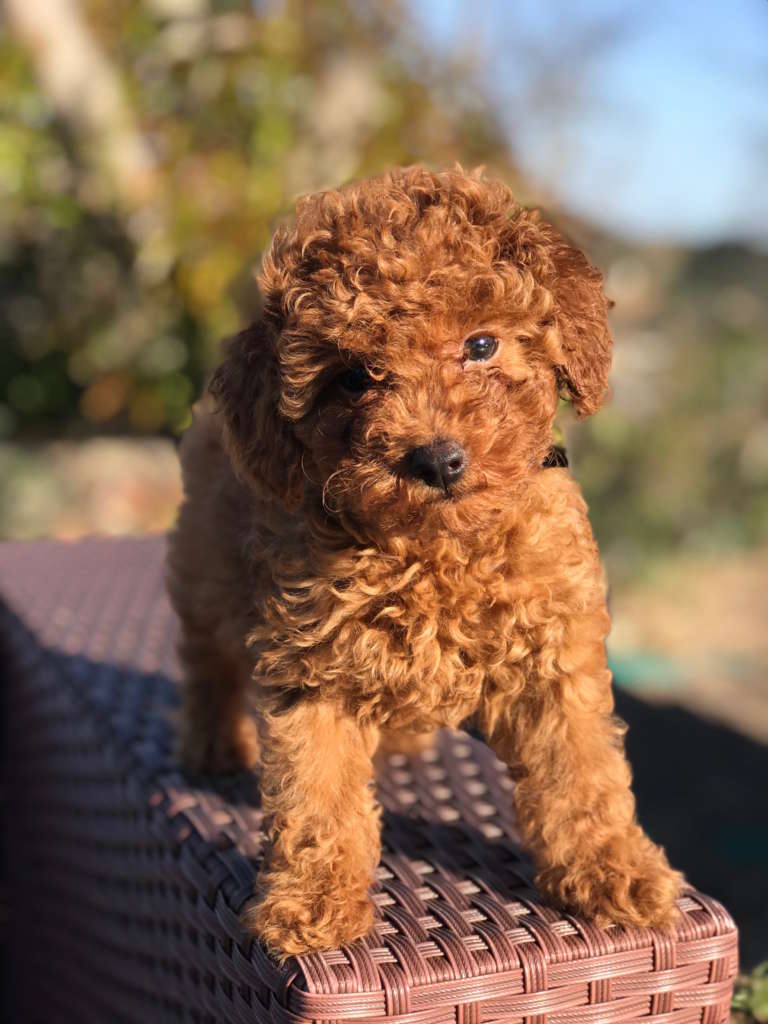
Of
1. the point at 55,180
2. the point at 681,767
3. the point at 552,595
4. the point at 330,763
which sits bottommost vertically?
the point at 681,767

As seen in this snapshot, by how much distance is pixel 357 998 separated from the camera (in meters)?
2.20

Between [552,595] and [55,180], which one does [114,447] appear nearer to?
[55,180]

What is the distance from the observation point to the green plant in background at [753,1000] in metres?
2.97

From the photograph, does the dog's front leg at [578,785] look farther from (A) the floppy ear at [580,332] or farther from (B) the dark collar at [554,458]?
(A) the floppy ear at [580,332]

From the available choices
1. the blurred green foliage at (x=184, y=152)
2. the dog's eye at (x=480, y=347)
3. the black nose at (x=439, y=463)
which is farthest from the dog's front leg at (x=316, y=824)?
the blurred green foliage at (x=184, y=152)

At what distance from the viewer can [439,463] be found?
223 cm

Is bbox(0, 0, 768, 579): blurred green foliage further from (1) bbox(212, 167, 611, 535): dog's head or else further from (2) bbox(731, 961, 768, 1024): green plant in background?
(1) bbox(212, 167, 611, 535): dog's head

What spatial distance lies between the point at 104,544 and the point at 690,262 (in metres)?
7.40

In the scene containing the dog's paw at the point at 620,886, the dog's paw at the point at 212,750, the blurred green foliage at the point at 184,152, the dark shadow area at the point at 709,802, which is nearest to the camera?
the dog's paw at the point at 620,886

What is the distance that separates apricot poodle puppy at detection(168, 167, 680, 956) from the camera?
2.37 metres

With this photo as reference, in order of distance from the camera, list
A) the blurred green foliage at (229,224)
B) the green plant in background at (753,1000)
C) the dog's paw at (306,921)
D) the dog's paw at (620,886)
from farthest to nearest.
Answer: the blurred green foliage at (229,224), the green plant in background at (753,1000), the dog's paw at (620,886), the dog's paw at (306,921)

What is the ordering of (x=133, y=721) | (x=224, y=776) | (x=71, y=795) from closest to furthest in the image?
(x=224, y=776) < (x=133, y=721) < (x=71, y=795)

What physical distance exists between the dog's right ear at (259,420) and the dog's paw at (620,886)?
1.05 metres

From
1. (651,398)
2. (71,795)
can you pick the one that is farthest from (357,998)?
(651,398)
